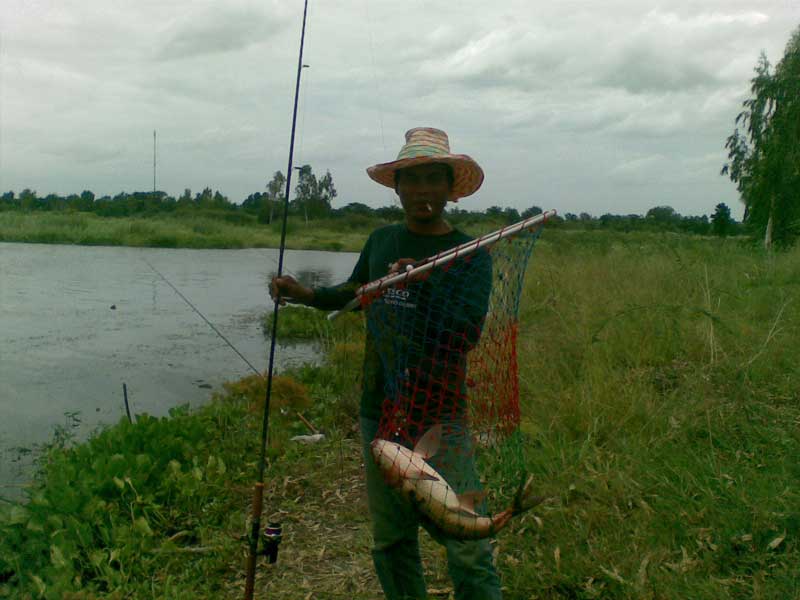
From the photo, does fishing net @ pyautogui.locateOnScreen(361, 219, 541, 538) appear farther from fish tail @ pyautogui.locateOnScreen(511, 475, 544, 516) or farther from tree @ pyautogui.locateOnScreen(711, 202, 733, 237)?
tree @ pyautogui.locateOnScreen(711, 202, 733, 237)

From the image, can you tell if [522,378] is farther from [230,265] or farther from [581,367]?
[230,265]

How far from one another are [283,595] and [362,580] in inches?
14.2

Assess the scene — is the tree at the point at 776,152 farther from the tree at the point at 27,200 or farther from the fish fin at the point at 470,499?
the tree at the point at 27,200

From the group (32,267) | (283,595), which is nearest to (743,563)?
(283,595)

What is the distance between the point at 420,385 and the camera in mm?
2336

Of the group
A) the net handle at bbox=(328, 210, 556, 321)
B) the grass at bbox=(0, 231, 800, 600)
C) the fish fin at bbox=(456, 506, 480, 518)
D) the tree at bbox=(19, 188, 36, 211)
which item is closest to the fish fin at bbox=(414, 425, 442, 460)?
the fish fin at bbox=(456, 506, 480, 518)

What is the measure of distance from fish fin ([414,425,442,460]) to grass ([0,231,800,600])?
1062 mm

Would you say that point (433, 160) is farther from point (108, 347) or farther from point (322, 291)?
point (108, 347)

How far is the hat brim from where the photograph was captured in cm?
232

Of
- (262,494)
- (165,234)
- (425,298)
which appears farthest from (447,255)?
(165,234)

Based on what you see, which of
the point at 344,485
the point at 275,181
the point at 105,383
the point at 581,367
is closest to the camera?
the point at 275,181

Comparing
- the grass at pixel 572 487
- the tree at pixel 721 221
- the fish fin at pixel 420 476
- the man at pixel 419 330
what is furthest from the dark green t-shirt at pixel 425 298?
the tree at pixel 721 221

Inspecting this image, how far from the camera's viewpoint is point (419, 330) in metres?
2.32

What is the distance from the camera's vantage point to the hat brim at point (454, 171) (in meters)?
2.32
